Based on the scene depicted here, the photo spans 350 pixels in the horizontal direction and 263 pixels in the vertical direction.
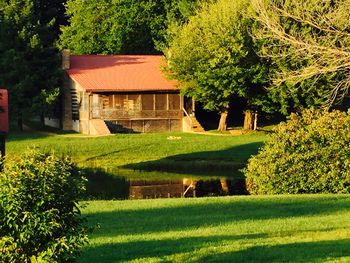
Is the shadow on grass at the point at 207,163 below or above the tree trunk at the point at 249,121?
below

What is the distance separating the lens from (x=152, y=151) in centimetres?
4459

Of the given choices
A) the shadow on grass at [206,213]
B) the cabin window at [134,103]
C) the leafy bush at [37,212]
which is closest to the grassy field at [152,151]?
the cabin window at [134,103]

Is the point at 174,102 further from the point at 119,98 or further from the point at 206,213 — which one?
the point at 206,213

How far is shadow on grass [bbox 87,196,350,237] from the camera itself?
16.4 m

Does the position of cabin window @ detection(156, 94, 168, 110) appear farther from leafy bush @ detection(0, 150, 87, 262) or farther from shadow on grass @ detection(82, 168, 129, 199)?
leafy bush @ detection(0, 150, 87, 262)

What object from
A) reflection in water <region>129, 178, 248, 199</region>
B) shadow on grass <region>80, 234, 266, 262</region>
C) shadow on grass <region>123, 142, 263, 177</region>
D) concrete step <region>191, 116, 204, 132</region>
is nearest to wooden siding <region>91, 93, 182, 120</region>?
concrete step <region>191, 116, 204, 132</region>

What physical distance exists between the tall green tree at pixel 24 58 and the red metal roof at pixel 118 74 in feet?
6.65

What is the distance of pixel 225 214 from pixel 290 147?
26.0 feet

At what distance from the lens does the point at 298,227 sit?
16.0 meters

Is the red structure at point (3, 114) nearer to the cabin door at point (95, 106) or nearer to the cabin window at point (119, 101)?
the cabin door at point (95, 106)

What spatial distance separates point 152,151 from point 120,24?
22803 mm

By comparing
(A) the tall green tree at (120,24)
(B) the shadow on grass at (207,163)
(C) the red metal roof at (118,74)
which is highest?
(A) the tall green tree at (120,24)

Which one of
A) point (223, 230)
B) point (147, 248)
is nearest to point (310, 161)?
point (223, 230)

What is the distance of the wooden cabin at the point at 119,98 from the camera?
174 ft
